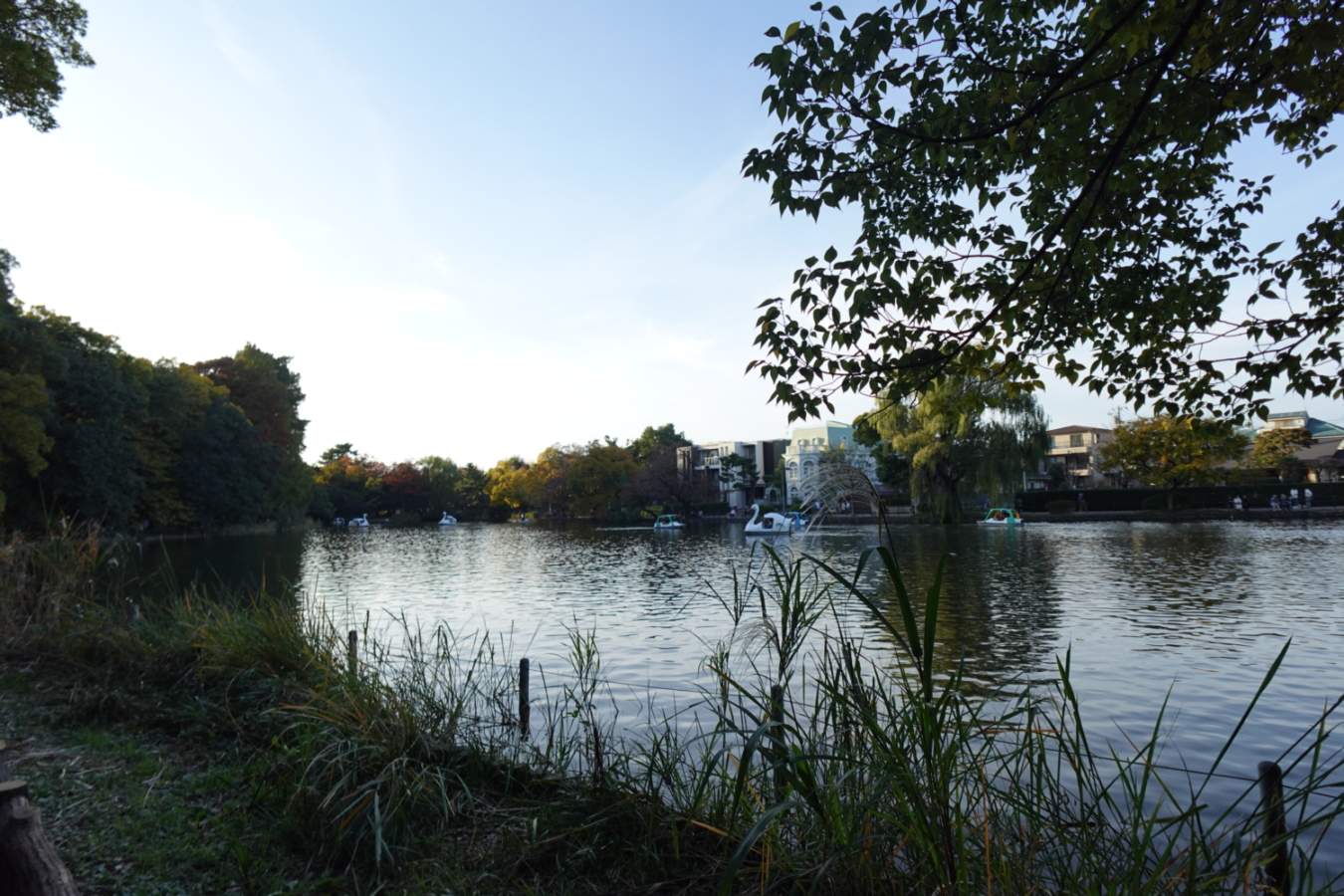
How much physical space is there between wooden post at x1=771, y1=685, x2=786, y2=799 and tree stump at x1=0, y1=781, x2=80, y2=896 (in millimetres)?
2318

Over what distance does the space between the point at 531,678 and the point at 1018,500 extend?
149ft

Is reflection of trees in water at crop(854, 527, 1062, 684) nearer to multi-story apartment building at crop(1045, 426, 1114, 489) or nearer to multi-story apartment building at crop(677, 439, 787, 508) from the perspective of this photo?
multi-story apartment building at crop(677, 439, 787, 508)

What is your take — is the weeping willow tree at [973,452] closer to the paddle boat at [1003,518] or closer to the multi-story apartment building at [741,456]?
the paddle boat at [1003,518]

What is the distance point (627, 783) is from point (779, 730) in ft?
4.58

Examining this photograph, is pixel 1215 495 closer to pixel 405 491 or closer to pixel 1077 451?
pixel 1077 451

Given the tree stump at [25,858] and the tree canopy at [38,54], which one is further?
the tree canopy at [38,54]

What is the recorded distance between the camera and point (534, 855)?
3.40m

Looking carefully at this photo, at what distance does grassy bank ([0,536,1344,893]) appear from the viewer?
7.36ft

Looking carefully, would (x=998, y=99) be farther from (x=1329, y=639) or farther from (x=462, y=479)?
(x=462, y=479)

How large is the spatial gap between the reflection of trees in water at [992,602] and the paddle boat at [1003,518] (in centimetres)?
1133

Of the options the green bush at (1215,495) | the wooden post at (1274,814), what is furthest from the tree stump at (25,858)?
the green bush at (1215,495)

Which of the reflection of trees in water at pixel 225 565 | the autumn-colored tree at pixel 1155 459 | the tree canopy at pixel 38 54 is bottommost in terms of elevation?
the reflection of trees in water at pixel 225 565

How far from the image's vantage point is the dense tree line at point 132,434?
2506cm

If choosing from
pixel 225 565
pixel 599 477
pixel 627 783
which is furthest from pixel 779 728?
pixel 599 477
